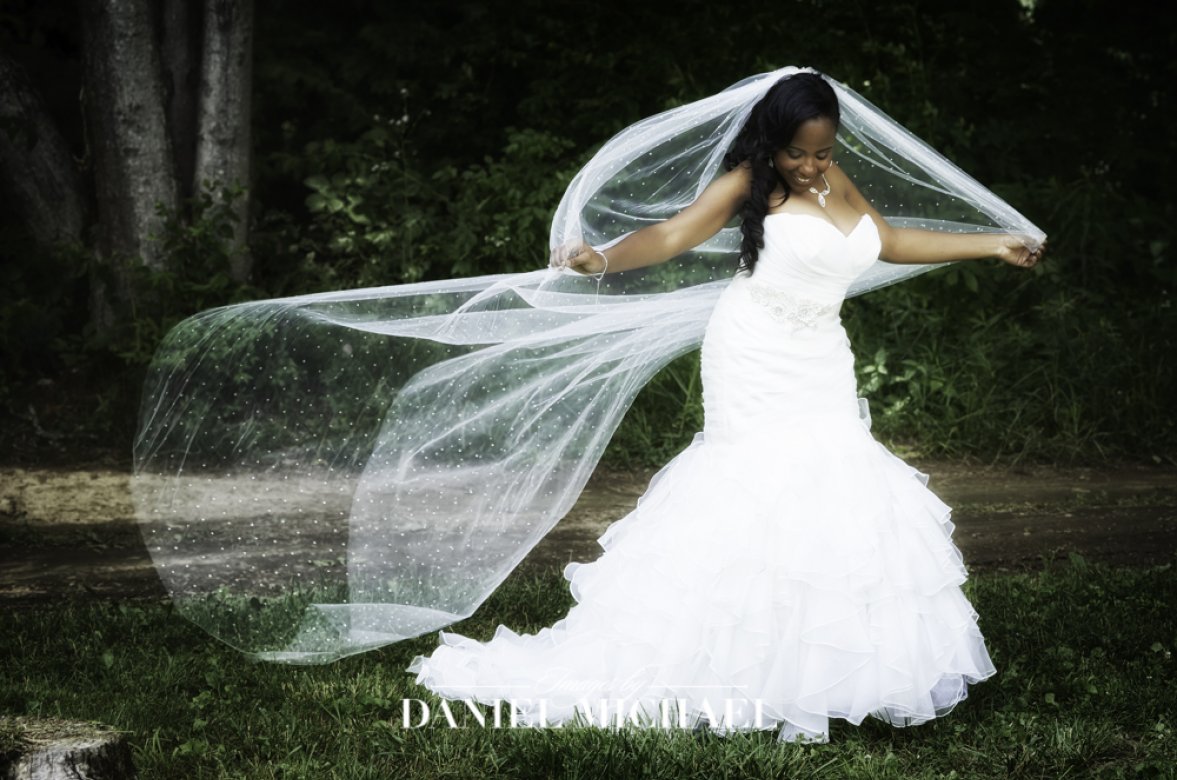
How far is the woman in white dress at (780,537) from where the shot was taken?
12.3 ft

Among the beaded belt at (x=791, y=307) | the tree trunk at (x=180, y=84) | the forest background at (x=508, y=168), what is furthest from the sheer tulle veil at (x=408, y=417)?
the tree trunk at (x=180, y=84)

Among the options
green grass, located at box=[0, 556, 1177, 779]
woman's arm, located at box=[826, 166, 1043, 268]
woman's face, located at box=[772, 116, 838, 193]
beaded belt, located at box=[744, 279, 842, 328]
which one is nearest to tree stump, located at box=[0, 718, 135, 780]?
green grass, located at box=[0, 556, 1177, 779]

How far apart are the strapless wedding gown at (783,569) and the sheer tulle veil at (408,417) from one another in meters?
0.46

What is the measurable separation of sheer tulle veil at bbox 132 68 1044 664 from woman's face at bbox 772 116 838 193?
38 cm

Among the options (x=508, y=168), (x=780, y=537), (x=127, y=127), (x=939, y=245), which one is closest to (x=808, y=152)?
(x=939, y=245)

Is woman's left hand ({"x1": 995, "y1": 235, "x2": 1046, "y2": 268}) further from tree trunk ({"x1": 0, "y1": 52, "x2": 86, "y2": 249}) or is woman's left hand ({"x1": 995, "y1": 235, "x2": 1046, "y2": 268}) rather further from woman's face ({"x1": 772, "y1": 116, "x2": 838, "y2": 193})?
tree trunk ({"x1": 0, "y1": 52, "x2": 86, "y2": 249})

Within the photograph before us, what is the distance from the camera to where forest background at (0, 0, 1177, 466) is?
8633 mm

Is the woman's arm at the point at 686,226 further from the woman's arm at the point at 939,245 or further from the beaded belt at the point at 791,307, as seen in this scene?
the woman's arm at the point at 939,245

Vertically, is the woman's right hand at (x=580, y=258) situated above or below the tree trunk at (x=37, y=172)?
below

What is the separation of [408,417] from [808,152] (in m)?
1.54

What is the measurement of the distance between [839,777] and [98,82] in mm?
7112

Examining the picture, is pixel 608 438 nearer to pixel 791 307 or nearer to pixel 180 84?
pixel 791 307

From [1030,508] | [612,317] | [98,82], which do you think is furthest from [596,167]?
[98,82]

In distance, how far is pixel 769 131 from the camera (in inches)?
150
